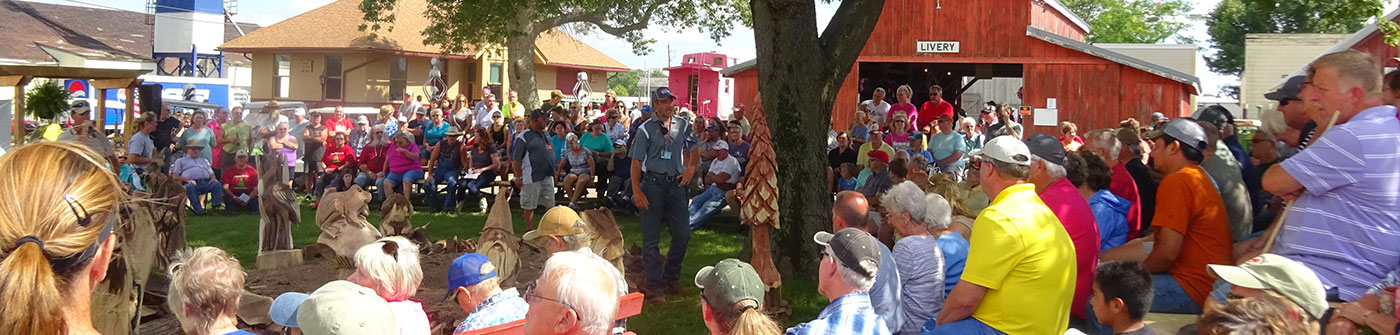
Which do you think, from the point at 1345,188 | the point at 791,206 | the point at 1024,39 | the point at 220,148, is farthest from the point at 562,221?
the point at 1024,39

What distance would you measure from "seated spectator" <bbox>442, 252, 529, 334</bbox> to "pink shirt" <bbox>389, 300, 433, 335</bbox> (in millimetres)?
192

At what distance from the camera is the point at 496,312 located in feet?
14.2

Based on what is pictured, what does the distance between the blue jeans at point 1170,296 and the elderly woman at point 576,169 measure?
952 cm

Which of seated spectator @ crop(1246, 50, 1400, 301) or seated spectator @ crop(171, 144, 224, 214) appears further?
seated spectator @ crop(171, 144, 224, 214)

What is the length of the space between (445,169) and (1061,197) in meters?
11.0

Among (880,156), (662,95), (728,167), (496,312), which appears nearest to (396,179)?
(728,167)

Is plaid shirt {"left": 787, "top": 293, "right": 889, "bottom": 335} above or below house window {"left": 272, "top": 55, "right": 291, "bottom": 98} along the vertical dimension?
below

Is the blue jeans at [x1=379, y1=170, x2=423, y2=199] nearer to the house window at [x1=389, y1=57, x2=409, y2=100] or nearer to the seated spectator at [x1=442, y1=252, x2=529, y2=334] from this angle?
the seated spectator at [x1=442, y1=252, x2=529, y2=334]

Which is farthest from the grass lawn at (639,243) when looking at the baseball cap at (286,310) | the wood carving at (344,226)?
the baseball cap at (286,310)

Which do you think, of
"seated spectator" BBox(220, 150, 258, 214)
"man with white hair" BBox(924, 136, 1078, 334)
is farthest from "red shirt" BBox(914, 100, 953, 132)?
"man with white hair" BBox(924, 136, 1078, 334)

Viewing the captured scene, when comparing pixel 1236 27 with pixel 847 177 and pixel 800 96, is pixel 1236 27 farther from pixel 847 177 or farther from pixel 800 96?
pixel 800 96

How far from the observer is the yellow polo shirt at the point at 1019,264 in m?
3.84

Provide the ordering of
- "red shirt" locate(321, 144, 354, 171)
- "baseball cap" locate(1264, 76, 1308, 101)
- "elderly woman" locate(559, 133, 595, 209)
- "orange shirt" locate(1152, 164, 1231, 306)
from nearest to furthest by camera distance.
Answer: "orange shirt" locate(1152, 164, 1231, 306) < "baseball cap" locate(1264, 76, 1308, 101) < "elderly woman" locate(559, 133, 595, 209) < "red shirt" locate(321, 144, 354, 171)

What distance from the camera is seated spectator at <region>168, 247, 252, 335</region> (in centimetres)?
351
